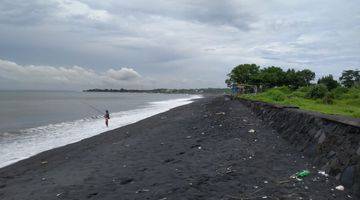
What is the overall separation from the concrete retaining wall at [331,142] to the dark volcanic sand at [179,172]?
0.25m

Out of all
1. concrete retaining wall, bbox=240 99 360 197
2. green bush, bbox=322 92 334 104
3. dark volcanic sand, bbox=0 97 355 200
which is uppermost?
green bush, bbox=322 92 334 104

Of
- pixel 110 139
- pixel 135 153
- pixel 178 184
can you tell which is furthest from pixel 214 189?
pixel 110 139

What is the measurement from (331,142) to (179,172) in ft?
11.7

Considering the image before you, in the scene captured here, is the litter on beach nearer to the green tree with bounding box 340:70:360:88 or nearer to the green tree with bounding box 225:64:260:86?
the green tree with bounding box 340:70:360:88

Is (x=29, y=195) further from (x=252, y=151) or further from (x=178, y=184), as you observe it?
(x=252, y=151)

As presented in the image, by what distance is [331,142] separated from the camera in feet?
28.2

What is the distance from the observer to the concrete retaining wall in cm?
714

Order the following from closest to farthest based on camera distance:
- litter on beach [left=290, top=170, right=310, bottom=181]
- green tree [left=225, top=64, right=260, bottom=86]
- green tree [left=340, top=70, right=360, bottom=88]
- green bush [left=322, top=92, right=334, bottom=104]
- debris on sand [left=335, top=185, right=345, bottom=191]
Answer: debris on sand [left=335, top=185, right=345, bottom=191] < litter on beach [left=290, top=170, right=310, bottom=181] < green bush [left=322, top=92, right=334, bottom=104] < green tree [left=340, top=70, right=360, bottom=88] < green tree [left=225, top=64, right=260, bottom=86]

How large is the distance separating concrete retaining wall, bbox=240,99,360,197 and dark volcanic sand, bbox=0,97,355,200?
25cm

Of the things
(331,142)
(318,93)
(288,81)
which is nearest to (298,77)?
(288,81)

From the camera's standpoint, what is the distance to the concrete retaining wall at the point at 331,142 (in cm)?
714

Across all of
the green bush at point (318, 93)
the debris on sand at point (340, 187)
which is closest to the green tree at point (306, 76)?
the green bush at point (318, 93)

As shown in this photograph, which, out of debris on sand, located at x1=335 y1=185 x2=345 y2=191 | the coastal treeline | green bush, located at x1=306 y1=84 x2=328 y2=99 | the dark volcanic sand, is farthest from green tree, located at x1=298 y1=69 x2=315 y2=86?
debris on sand, located at x1=335 y1=185 x2=345 y2=191

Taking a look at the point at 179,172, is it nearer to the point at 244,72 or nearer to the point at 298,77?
the point at 298,77
